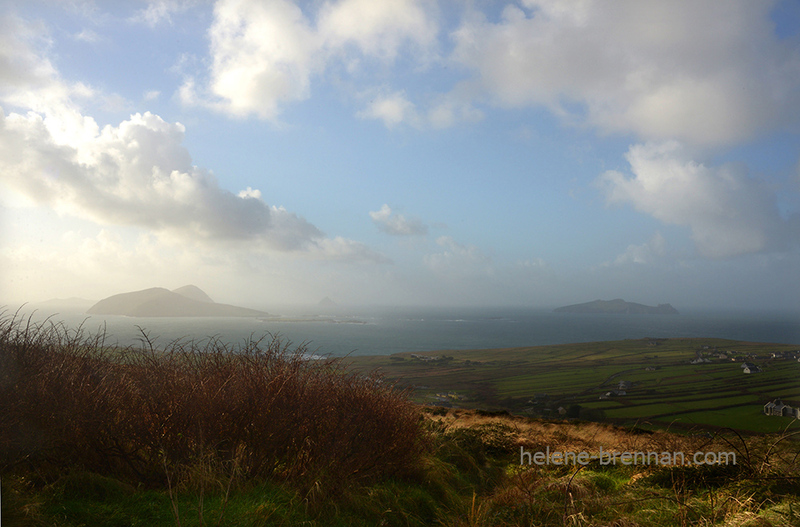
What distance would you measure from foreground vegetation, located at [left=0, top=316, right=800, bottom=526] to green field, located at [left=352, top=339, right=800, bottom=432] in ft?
14.4

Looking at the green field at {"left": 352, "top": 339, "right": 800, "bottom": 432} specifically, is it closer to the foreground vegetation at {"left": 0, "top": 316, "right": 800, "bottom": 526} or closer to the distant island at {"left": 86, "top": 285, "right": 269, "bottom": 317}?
the foreground vegetation at {"left": 0, "top": 316, "right": 800, "bottom": 526}

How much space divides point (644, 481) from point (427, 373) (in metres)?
42.0

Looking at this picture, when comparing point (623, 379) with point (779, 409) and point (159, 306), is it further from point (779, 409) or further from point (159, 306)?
point (159, 306)

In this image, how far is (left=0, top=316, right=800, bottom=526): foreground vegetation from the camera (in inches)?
190

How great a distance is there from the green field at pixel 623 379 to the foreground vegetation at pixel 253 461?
439 cm

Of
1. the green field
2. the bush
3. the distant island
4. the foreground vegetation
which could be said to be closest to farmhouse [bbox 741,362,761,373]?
the green field

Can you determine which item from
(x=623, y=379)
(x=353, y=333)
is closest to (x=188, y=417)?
(x=623, y=379)

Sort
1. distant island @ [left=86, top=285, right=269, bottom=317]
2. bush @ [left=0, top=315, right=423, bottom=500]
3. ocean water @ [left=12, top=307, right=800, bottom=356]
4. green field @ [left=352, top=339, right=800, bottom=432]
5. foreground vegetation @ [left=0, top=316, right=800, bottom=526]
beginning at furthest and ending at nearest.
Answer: distant island @ [left=86, top=285, right=269, bottom=317] → ocean water @ [left=12, top=307, right=800, bottom=356] → green field @ [left=352, top=339, right=800, bottom=432] → bush @ [left=0, top=315, right=423, bottom=500] → foreground vegetation @ [left=0, top=316, right=800, bottom=526]

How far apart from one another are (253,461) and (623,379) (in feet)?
147

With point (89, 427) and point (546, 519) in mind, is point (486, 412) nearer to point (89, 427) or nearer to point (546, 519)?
point (546, 519)

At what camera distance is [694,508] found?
202 inches

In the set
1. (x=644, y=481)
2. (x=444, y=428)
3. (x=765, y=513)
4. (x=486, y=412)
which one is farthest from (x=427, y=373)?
(x=765, y=513)

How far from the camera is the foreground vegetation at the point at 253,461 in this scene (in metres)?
4.82

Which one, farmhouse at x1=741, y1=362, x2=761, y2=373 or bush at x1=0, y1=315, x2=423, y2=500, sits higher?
bush at x1=0, y1=315, x2=423, y2=500
